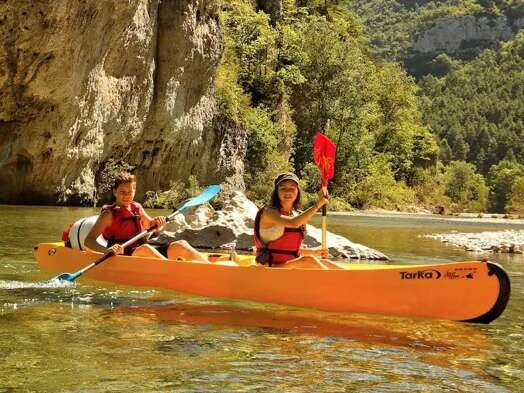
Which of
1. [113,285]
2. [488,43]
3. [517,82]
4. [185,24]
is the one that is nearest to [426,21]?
[488,43]

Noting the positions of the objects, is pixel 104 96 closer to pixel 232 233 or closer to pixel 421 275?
pixel 232 233

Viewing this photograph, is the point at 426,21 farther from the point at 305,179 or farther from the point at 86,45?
the point at 86,45

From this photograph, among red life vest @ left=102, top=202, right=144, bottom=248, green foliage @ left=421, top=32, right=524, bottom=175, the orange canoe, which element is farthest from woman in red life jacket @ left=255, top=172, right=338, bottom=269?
green foliage @ left=421, top=32, right=524, bottom=175

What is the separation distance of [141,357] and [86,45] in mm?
16996

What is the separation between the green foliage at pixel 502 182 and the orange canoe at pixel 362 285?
7662 centimetres

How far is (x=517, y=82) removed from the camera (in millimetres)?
102625

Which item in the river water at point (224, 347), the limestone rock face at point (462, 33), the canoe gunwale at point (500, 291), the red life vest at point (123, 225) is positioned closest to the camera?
the river water at point (224, 347)

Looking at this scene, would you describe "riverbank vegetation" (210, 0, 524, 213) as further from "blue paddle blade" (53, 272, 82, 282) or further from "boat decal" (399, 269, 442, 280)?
"boat decal" (399, 269, 442, 280)

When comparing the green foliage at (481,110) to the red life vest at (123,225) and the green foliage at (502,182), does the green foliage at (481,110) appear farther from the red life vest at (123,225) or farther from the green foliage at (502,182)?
the red life vest at (123,225)

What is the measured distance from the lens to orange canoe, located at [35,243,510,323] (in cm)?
509

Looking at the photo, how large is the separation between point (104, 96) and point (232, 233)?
1254 centimetres

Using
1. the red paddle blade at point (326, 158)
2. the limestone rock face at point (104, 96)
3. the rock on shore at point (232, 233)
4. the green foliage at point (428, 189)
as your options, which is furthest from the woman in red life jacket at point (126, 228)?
the green foliage at point (428, 189)

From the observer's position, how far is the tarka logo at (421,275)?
17.0 feet

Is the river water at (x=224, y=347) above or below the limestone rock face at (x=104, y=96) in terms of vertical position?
below
